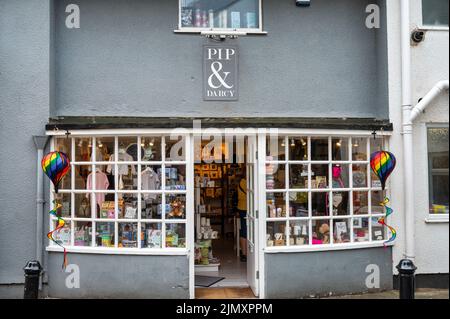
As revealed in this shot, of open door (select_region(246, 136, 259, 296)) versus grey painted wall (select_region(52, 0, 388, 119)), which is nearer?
open door (select_region(246, 136, 259, 296))

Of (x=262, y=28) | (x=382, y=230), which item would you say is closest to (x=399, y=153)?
(x=382, y=230)

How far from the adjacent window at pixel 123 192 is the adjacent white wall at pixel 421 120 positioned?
395cm

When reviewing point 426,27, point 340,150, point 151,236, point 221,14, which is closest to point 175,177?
point 151,236

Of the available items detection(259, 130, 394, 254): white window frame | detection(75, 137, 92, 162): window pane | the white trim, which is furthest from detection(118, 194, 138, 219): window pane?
detection(259, 130, 394, 254): white window frame

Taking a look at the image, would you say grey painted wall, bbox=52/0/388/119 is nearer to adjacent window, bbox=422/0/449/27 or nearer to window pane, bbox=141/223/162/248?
adjacent window, bbox=422/0/449/27

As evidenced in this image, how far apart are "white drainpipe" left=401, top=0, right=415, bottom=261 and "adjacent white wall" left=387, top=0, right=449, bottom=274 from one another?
12 centimetres

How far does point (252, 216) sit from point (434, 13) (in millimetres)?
5160

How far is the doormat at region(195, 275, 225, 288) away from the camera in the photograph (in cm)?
845

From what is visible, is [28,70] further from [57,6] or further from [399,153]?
[399,153]

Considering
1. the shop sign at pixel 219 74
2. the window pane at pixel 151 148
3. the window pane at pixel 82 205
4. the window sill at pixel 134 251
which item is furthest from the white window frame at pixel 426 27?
the window pane at pixel 82 205

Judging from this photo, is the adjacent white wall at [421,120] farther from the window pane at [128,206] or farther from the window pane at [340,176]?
the window pane at [128,206]

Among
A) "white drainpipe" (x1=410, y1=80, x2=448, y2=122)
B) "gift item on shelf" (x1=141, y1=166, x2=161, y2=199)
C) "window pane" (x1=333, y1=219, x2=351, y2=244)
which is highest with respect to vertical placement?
"white drainpipe" (x1=410, y1=80, x2=448, y2=122)

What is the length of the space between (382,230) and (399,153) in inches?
57.7

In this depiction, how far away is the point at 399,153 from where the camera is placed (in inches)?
323
